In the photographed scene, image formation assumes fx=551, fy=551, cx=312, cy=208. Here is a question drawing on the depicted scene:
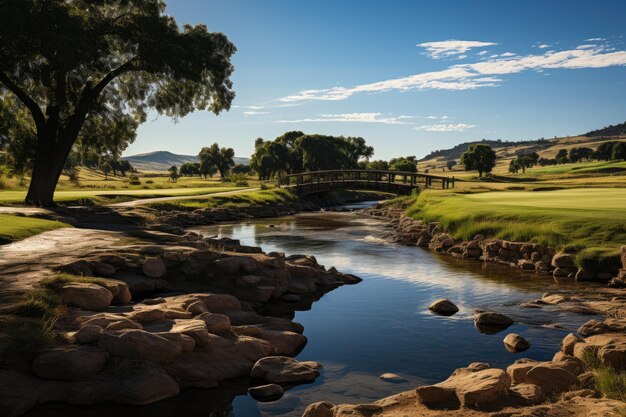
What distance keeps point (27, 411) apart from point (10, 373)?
921 mm

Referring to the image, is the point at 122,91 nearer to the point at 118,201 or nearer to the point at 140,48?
the point at 140,48

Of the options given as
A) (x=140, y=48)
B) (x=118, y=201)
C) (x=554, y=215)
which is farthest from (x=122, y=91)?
(x=554, y=215)

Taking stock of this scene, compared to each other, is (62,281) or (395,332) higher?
(62,281)

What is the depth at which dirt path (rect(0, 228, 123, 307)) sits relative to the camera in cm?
1406

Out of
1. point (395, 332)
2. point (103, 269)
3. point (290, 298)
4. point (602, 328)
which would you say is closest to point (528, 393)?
point (602, 328)

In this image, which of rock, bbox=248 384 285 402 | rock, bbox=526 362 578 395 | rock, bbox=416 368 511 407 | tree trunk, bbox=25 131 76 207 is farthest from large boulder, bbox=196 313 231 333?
tree trunk, bbox=25 131 76 207

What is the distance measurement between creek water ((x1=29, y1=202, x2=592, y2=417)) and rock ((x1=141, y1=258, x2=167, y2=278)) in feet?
15.9

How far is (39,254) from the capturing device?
59.7 feet

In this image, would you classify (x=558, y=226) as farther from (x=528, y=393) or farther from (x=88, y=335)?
(x=88, y=335)

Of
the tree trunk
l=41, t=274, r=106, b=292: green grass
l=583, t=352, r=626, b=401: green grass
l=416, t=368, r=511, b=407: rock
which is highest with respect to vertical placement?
the tree trunk

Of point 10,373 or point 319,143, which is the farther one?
point 319,143

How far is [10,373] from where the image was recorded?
9914 mm

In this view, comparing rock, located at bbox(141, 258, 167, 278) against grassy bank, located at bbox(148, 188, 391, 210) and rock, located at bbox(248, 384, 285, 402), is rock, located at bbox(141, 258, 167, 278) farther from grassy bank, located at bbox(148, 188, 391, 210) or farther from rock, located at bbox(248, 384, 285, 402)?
grassy bank, located at bbox(148, 188, 391, 210)

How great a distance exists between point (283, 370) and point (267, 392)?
2.87ft
